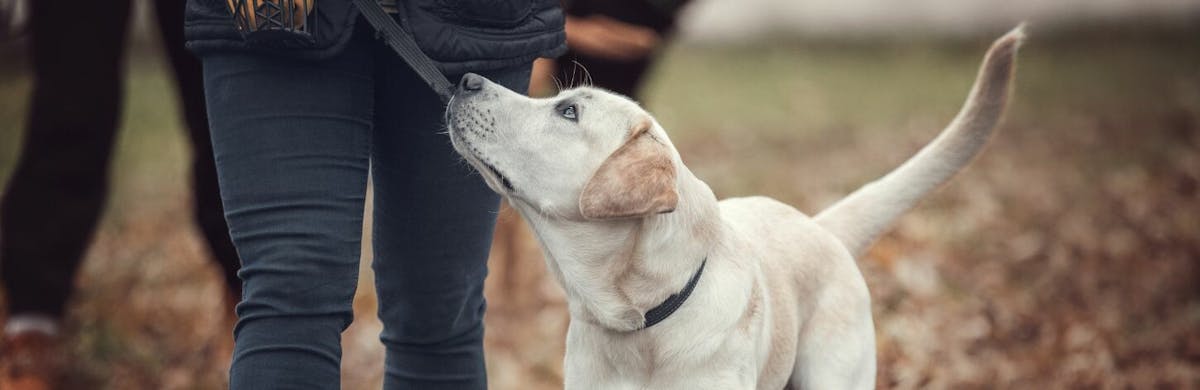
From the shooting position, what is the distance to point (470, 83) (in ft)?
8.57

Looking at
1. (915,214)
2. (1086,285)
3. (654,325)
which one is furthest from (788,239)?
(915,214)

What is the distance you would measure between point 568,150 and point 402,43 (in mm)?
604

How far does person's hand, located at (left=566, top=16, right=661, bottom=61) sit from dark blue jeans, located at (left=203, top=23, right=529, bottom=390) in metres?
2.00

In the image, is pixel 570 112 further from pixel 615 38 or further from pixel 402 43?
pixel 615 38

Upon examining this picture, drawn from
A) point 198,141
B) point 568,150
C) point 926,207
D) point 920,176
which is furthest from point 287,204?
point 926,207

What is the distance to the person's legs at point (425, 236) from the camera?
8.39 feet

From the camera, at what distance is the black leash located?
2318 mm

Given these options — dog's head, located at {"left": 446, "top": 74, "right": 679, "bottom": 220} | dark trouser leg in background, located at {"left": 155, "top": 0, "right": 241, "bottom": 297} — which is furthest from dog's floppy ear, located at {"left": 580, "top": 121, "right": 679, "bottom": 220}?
dark trouser leg in background, located at {"left": 155, "top": 0, "right": 241, "bottom": 297}

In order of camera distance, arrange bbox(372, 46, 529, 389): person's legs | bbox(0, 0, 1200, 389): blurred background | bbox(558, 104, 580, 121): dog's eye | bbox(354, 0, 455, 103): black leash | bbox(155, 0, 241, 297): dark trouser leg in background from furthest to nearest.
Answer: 1. bbox(0, 0, 1200, 389): blurred background
2. bbox(155, 0, 241, 297): dark trouser leg in background
3. bbox(558, 104, 580, 121): dog's eye
4. bbox(372, 46, 529, 389): person's legs
5. bbox(354, 0, 455, 103): black leash

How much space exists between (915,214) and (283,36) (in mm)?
5718

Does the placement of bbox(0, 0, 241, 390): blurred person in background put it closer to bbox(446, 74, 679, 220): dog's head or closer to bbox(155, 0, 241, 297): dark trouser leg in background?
bbox(155, 0, 241, 297): dark trouser leg in background

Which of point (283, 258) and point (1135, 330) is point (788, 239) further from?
point (1135, 330)

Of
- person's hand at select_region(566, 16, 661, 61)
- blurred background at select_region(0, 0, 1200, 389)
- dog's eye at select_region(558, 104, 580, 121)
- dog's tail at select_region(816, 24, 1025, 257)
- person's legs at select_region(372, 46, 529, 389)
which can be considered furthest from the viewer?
blurred background at select_region(0, 0, 1200, 389)

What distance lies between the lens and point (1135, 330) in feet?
16.9
